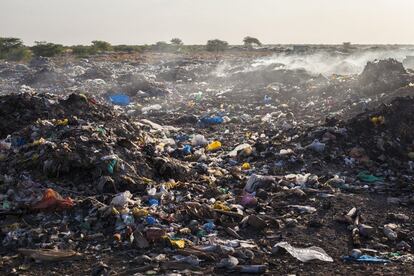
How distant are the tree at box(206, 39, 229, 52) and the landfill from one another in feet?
95.2

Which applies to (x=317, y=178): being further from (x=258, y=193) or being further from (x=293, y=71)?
(x=293, y=71)

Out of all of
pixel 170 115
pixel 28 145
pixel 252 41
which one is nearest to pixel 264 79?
pixel 170 115

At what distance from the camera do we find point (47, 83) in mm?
15609

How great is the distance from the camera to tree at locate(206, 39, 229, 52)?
37062 mm

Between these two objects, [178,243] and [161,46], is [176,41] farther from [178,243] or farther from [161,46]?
[178,243]

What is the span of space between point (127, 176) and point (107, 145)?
598mm

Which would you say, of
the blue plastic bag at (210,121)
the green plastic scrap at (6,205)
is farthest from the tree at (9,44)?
the green plastic scrap at (6,205)

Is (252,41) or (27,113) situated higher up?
(252,41)

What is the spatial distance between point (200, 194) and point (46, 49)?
25945mm

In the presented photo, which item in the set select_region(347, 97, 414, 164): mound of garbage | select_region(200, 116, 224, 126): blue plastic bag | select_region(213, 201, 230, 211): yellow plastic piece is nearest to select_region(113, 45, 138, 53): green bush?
select_region(200, 116, 224, 126): blue plastic bag

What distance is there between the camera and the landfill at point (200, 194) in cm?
365

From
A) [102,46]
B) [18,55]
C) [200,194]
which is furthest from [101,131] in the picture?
[102,46]

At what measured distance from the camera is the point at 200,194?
16.5 feet

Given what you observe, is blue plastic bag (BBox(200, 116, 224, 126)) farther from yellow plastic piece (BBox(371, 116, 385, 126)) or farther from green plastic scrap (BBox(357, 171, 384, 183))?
green plastic scrap (BBox(357, 171, 384, 183))
